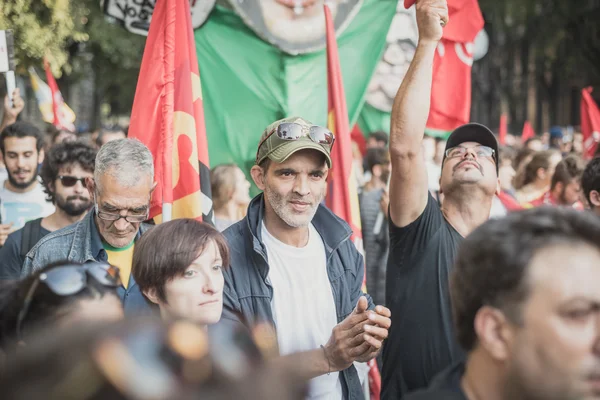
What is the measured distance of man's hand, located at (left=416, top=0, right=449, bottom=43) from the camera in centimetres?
358

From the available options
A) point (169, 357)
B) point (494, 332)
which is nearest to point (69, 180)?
point (494, 332)

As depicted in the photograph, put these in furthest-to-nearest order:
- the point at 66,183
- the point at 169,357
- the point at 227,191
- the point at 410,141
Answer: the point at 227,191 < the point at 66,183 < the point at 410,141 < the point at 169,357

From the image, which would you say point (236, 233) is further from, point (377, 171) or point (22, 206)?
point (377, 171)

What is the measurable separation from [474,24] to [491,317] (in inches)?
273

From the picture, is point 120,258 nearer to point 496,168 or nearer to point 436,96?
point 496,168

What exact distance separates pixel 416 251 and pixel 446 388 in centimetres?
139

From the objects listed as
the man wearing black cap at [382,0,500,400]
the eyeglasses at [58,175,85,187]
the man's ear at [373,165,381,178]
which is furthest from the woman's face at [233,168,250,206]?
the man wearing black cap at [382,0,500,400]

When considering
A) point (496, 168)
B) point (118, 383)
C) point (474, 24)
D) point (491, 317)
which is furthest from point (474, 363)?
point (474, 24)

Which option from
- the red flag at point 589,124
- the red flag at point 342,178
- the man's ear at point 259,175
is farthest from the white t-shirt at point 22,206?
the red flag at point 589,124

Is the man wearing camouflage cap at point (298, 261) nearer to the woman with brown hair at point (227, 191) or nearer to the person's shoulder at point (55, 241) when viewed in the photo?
the person's shoulder at point (55, 241)

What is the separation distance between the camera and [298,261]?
3.79 metres

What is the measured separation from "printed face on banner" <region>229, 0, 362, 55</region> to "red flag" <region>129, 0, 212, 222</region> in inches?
132

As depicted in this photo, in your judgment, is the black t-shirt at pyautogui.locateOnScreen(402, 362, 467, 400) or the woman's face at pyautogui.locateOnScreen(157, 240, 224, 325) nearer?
the black t-shirt at pyautogui.locateOnScreen(402, 362, 467, 400)

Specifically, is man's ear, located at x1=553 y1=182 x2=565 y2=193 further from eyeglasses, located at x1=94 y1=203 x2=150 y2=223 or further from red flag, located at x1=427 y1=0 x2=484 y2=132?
eyeglasses, located at x1=94 y1=203 x2=150 y2=223
